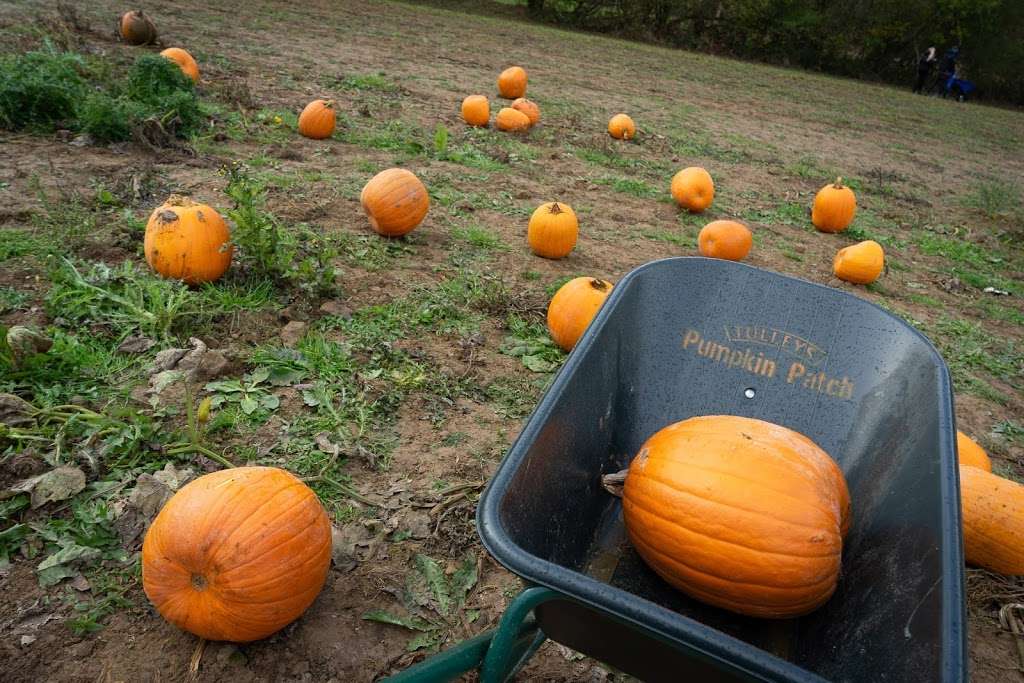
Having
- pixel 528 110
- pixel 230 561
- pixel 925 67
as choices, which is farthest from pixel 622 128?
→ pixel 925 67

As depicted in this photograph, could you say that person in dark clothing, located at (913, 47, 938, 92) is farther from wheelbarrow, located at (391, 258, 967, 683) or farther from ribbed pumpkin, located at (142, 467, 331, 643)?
ribbed pumpkin, located at (142, 467, 331, 643)

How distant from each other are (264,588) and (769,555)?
4.31 ft

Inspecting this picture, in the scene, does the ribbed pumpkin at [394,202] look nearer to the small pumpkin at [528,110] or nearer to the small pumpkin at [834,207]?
the small pumpkin at [528,110]

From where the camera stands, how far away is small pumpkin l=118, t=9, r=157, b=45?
26.5ft

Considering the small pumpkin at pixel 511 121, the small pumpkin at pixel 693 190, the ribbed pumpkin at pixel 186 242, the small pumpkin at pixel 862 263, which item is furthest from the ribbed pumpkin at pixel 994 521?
the small pumpkin at pixel 511 121

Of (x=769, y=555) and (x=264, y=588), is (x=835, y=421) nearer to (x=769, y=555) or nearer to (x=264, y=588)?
(x=769, y=555)

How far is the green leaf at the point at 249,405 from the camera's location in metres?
2.64

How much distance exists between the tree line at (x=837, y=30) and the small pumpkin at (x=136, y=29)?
17014 mm

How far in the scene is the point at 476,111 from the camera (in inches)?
283

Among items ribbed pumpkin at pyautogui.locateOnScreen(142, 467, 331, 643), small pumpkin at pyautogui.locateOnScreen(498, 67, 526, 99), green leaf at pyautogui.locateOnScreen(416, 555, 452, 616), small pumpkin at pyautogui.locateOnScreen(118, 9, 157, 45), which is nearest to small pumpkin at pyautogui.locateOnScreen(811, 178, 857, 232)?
small pumpkin at pyautogui.locateOnScreen(498, 67, 526, 99)

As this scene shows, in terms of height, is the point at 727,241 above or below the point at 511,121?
below

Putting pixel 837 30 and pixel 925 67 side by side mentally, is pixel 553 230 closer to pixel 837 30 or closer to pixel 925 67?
pixel 925 67

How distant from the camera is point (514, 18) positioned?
21.5 metres

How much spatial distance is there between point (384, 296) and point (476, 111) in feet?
14.0
